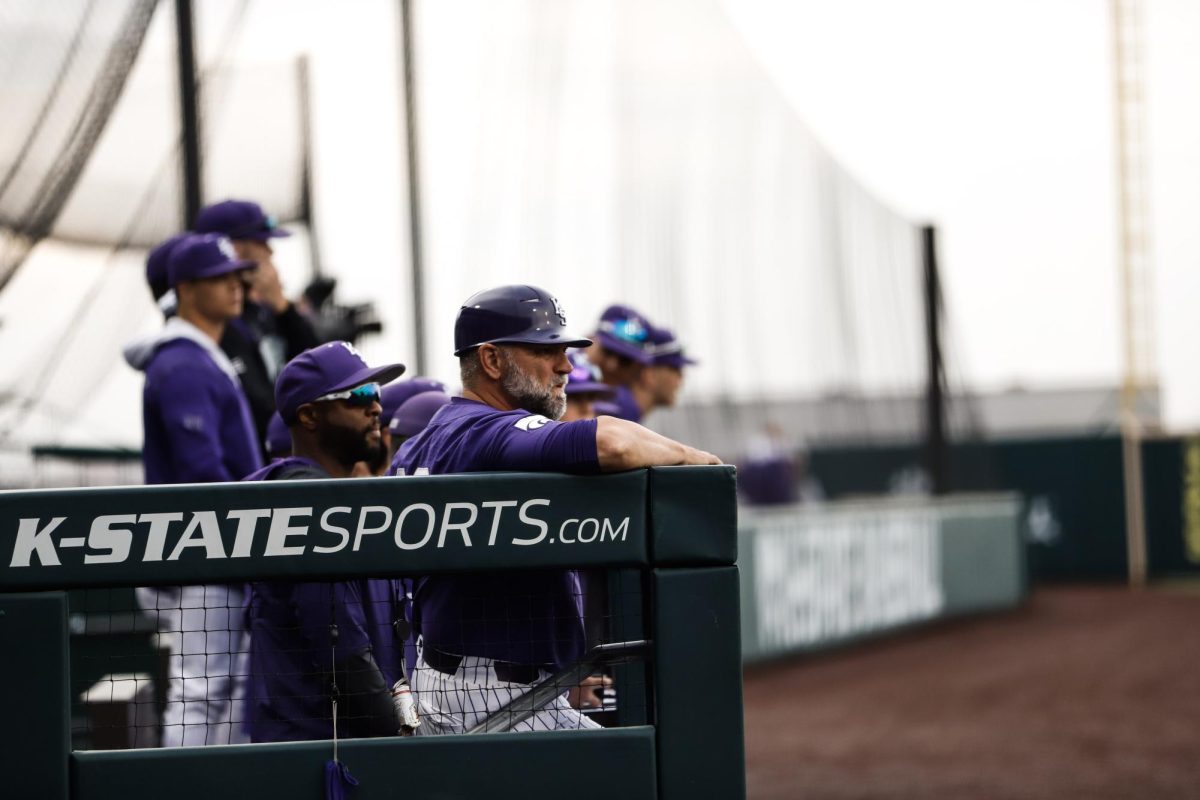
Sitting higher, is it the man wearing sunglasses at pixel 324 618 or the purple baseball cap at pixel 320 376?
the purple baseball cap at pixel 320 376

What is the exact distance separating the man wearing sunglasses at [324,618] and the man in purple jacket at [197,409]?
80 centimetres

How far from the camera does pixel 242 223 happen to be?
560 cm

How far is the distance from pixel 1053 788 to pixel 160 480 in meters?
5.11

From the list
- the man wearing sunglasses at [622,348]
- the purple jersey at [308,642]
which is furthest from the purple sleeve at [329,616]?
the man wearing sunglasses at [622,348]

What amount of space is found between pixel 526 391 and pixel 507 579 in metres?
0.49

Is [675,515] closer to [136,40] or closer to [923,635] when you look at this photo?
[136,40]

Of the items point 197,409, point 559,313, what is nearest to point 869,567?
point 197,409

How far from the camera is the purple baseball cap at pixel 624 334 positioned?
6523 mm

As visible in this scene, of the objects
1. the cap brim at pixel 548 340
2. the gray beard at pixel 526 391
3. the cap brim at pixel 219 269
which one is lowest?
the gray beard at pixel 526 391

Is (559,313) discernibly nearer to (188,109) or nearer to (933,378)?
(188,109)

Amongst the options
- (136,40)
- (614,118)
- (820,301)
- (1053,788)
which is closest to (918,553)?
(820,301)

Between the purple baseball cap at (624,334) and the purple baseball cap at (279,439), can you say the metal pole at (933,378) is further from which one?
the purple baseball cap at (279,439)

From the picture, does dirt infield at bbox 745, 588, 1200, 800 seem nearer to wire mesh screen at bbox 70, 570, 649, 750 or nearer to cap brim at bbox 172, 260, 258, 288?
cap brim at bbox 172, 260, 258, 288

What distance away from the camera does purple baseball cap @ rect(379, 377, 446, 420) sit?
5.22 metres
